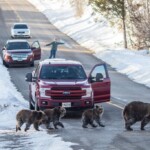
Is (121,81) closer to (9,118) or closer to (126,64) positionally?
(126,64)

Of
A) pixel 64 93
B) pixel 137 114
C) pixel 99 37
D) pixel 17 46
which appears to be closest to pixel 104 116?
pixel 64 93

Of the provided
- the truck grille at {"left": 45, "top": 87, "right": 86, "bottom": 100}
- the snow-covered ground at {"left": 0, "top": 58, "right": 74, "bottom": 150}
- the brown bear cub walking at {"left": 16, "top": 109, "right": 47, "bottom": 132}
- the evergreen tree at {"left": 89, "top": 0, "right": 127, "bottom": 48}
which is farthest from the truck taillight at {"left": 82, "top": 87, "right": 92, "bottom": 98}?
the evergreen tree at {"left": 89, "top": 0, "right": 127, "bottom": 48}

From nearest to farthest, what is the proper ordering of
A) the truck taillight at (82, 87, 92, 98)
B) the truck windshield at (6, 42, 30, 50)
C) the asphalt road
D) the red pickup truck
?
the asphalt road < the red pickup truck < the truck taillight at (82, 87, 92, 98) < the truck windshield at (6, 42, 30, 50)

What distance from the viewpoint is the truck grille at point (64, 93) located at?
20094 mm

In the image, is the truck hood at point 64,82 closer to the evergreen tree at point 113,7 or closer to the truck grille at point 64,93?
the truck grille at point 64,93

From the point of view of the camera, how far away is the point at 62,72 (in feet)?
69.3

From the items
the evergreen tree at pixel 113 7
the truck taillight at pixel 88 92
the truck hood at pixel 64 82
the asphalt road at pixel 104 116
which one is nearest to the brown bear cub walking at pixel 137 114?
the asphalt road at pixel 104 116

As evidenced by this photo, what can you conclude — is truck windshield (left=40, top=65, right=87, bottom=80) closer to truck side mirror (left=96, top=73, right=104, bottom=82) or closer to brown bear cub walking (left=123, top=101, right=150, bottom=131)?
truck side mirror (left=96, top=73, right=104, bottom=82)

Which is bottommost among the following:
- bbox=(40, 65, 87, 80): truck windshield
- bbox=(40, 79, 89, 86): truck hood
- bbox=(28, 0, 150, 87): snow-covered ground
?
bbox=(28, 0, 150, 87): snow-covered ground

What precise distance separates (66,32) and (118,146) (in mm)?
50839

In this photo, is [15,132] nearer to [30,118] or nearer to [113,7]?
[30,118]

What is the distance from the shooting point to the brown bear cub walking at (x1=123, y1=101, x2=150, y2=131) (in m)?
17.2

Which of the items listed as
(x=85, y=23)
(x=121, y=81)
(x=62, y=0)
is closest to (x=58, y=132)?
(x=121, y=81)

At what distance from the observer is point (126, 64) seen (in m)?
38.8
